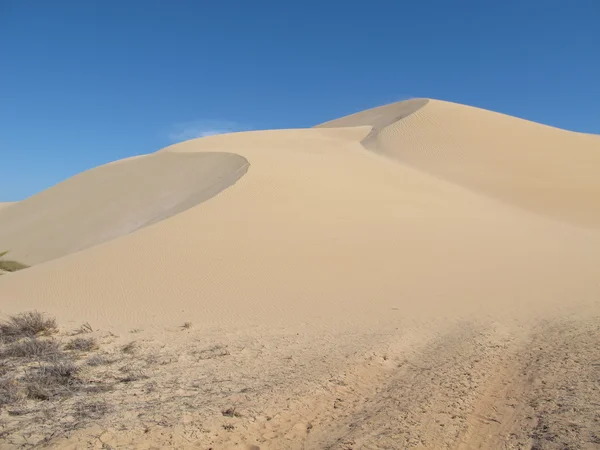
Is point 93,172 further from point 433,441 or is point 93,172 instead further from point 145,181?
point 433,441

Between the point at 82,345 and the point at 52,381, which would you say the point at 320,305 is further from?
the point at 52,381

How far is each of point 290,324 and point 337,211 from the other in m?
6.83

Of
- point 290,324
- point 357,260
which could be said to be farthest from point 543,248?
point 290,324

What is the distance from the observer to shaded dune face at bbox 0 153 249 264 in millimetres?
16336

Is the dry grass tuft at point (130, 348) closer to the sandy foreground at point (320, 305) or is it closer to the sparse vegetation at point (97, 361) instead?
the sandy foreground at point (320, 305)

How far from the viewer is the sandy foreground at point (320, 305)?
3705mm

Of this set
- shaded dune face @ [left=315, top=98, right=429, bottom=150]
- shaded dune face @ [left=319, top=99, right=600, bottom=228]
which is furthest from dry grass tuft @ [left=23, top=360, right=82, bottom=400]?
shaded dune face @ [left=315, top=98, right=429, bottom=150]

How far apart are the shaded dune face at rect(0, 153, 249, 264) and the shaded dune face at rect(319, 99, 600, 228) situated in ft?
35.2

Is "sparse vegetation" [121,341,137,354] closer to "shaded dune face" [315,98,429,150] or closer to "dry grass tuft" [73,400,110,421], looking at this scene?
"dry grass tuft" [73,400,110,421]

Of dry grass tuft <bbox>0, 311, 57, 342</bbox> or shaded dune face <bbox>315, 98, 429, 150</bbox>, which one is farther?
shaded dune face <bbox>315, 98, 429, 150</bbox>

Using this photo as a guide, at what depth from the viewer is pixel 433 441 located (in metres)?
3.49

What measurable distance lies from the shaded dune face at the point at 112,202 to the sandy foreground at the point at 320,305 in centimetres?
15

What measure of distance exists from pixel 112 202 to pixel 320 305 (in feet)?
48.1

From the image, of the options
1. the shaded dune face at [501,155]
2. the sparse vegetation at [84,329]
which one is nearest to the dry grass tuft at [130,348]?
the sparse vegetation at [84,329]
